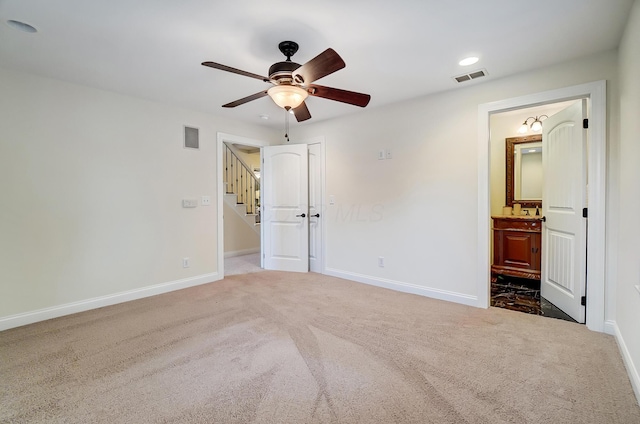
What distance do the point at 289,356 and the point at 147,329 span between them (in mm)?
1425

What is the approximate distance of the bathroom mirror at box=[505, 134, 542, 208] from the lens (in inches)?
164

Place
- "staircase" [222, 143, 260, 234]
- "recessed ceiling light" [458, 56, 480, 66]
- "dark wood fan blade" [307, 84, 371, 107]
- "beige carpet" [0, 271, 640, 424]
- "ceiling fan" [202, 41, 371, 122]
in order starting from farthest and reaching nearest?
"staircase" [222, 143, 260, 234]
"recessed ceiling light" [458, 56, 480, 66]
"dark wood fan blade" [307, 84, 371, 107]
"ceiling fan" [202, 41, 371, 122]
"beige carpet" [0, 271, 640, 424]

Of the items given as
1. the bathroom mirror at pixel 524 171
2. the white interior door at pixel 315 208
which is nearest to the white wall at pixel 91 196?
the white interior door at pixel 315 208

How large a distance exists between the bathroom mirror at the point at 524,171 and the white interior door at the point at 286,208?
3.14 m

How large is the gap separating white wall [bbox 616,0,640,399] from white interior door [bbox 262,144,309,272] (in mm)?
3500

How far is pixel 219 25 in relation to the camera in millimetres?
1986

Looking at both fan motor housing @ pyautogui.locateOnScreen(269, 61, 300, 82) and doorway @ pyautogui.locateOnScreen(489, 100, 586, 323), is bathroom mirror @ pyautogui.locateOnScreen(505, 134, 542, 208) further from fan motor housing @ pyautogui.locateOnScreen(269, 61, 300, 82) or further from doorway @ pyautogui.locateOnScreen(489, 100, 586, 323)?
fan motor housing @ pyautogui.locateOnScreen(269, 61, 300, 82)

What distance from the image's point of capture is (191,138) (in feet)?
12.6

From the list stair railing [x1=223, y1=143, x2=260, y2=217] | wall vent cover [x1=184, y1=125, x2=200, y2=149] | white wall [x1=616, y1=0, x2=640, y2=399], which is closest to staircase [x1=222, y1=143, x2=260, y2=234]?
stair railing [x1=223, y1=143, x2=260, y2=217]

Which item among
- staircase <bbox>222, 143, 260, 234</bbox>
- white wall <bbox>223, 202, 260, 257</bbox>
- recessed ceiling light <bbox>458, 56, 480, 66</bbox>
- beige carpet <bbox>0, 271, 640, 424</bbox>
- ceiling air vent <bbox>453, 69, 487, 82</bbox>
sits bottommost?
beige carpet <bbox>0, 271, 640, 424</bbox>

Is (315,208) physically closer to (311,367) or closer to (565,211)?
(311,367)

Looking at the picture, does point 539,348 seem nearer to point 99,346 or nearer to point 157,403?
point 157,403

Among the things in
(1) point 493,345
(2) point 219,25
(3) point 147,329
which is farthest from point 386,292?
(2) point 219,25

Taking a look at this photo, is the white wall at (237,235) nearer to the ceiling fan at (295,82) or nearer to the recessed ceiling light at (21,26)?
the recessed ceiling light at (21,26)
